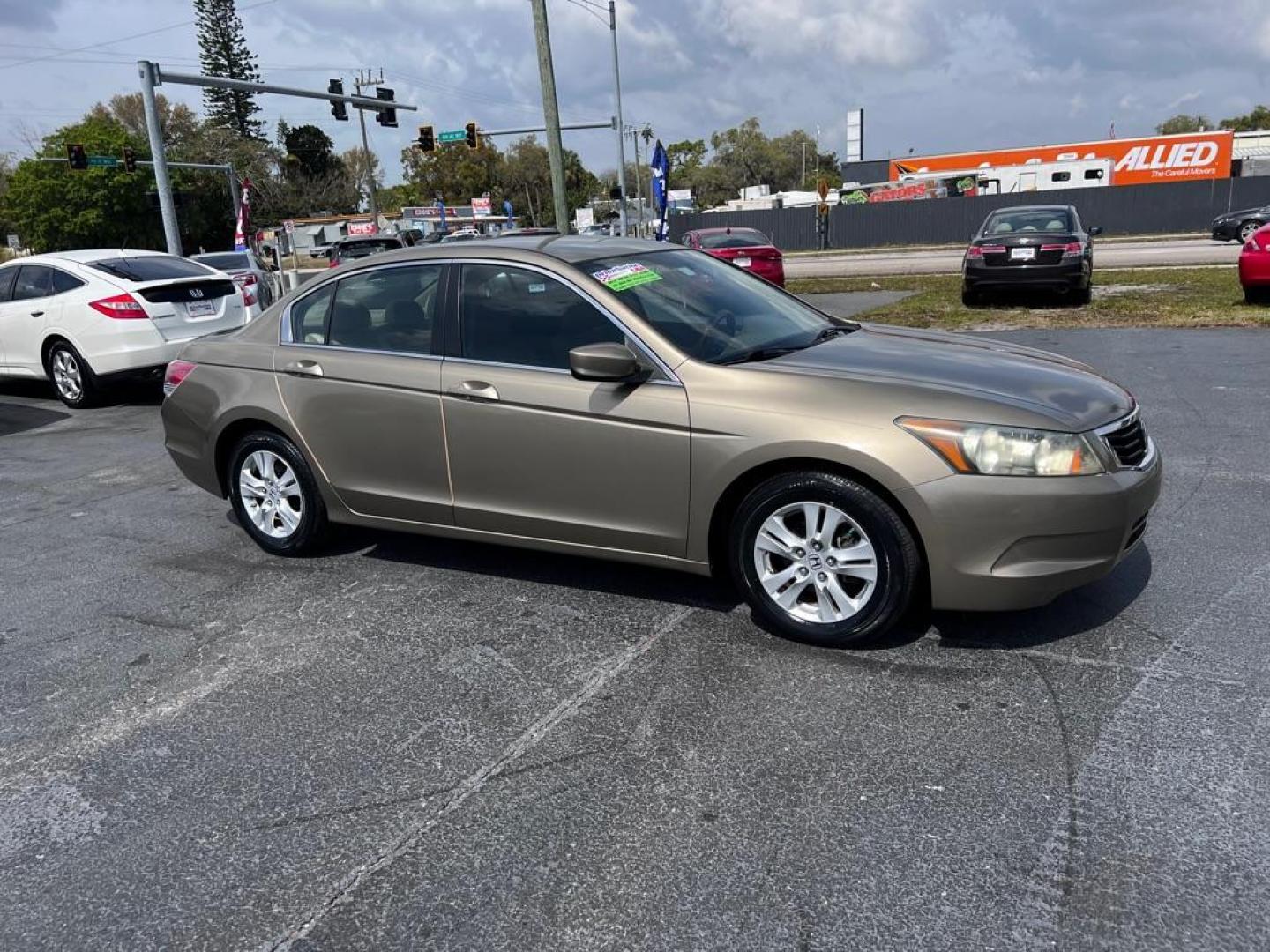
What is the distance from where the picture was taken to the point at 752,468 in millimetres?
3859

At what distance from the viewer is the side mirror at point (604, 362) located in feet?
13.0

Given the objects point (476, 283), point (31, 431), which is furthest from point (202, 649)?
point (31, 431)

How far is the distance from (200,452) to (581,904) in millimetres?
3903

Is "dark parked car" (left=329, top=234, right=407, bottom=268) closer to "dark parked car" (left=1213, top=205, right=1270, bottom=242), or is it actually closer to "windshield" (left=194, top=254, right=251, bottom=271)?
"windshield" (left=194, top=254, right=251, bottom=271)

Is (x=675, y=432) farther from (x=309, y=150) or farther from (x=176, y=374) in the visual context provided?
(x=309, y=150)

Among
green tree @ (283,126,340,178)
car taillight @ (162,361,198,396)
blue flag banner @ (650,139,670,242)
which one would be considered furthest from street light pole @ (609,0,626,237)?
green tree @ (283,126,340,178)

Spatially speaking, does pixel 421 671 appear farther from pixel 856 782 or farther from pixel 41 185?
pixel 41 185

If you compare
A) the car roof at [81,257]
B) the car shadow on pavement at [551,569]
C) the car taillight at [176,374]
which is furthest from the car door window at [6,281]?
the car shadow on pavement at [551,569]

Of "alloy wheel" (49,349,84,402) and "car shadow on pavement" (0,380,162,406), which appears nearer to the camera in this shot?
"alloy wheel" (49,349,84,402)

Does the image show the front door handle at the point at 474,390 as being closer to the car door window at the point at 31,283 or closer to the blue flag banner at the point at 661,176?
the car door window at the point at 31,283

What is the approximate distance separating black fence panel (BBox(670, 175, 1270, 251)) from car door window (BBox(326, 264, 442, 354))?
3896cm

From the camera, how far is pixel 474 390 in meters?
4.45

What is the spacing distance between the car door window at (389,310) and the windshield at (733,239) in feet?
46.5

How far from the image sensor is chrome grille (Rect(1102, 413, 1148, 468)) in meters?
3.74
